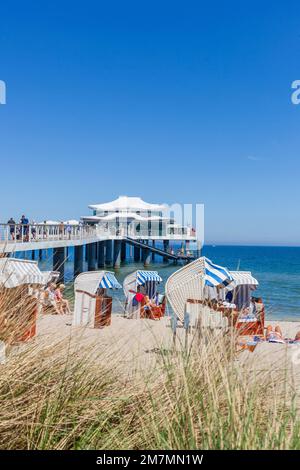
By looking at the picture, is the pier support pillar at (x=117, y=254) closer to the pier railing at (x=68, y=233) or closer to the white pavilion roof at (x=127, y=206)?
the pier railing at (x=68, y=233)

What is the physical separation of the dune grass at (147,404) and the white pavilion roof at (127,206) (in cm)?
5385

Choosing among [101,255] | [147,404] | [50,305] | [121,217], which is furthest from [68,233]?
[147,404]

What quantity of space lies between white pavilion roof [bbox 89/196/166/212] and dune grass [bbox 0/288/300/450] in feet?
177

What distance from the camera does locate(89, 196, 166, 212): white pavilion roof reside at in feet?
186

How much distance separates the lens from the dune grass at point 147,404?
1.92 metres

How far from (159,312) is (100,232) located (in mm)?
34177

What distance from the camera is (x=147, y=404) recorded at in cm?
237

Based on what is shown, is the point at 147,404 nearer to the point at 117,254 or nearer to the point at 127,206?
the point at 117,254

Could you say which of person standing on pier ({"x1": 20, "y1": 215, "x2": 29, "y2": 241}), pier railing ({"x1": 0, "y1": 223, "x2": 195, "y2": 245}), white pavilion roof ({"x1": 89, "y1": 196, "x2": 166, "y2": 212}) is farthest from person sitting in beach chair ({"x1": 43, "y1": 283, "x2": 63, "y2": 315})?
white pavilion roof ({"x1": 89, "y1": 196, "x2": 166, "y2": 212})

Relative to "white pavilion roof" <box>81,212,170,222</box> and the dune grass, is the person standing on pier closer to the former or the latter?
the dune grass

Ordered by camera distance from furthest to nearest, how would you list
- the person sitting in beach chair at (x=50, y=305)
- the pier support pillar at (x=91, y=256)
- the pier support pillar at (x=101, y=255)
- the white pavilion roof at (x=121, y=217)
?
the white pavilion roof at (x=121, y=217) → the pier support pillar at (x=101, y=255) → the pier support pillar at (x=91, y=256) → the person sitting in beach chair at (x=50, y=305)

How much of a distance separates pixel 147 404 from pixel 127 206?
54673 millimetres

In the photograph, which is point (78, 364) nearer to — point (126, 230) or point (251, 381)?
point (251, 381)

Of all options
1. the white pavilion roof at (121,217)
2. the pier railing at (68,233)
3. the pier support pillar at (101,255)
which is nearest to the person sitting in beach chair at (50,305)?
the pier railing at (68,233)
